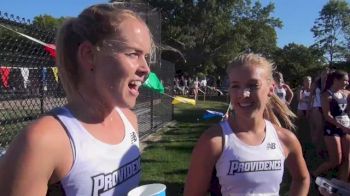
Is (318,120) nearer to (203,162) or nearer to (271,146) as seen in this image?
(271,146)

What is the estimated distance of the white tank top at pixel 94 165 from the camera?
1475 mm

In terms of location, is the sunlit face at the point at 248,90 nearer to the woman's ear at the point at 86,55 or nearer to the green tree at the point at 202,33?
the woman's ear at the point at 86,55

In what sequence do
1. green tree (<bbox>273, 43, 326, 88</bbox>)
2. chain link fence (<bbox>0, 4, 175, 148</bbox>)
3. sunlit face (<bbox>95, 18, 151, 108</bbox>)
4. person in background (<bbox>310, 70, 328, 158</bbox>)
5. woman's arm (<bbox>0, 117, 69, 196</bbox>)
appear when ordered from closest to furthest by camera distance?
woman's arm (<bbox>0, 117, 69, 196</bbox>), sunlit face (<bbox>95, 18, 151, 108</bbox>), chain link fence (<bbox>0, 4, 175, 148</bbox>), person in background (<bbox>310, 70, 328, 158</bbox>), green tree (<bbox>273, 43, 326, 88</bbox>)

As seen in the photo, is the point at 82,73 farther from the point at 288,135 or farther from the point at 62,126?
the point at 288,135

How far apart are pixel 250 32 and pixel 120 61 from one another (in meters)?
51.6

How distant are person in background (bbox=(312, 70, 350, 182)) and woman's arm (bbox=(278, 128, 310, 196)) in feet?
12.3

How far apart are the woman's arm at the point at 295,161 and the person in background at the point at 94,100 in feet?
4.58

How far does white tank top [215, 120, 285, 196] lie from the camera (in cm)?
257

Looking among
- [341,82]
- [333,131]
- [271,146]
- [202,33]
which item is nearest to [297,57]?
[202,33]

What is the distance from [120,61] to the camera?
158cm

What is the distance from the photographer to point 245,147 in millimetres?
2619

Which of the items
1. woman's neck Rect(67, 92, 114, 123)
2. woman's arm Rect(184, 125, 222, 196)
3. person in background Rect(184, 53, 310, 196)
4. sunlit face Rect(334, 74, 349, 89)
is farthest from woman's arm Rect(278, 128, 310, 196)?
sunlit face Rect(334, 74, 349, 89)

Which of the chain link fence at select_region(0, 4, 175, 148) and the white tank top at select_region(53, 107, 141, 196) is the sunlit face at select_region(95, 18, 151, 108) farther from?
the chain link fence at select_region(0, 4, 175, 148)

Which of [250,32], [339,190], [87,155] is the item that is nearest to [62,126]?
[87,155]
